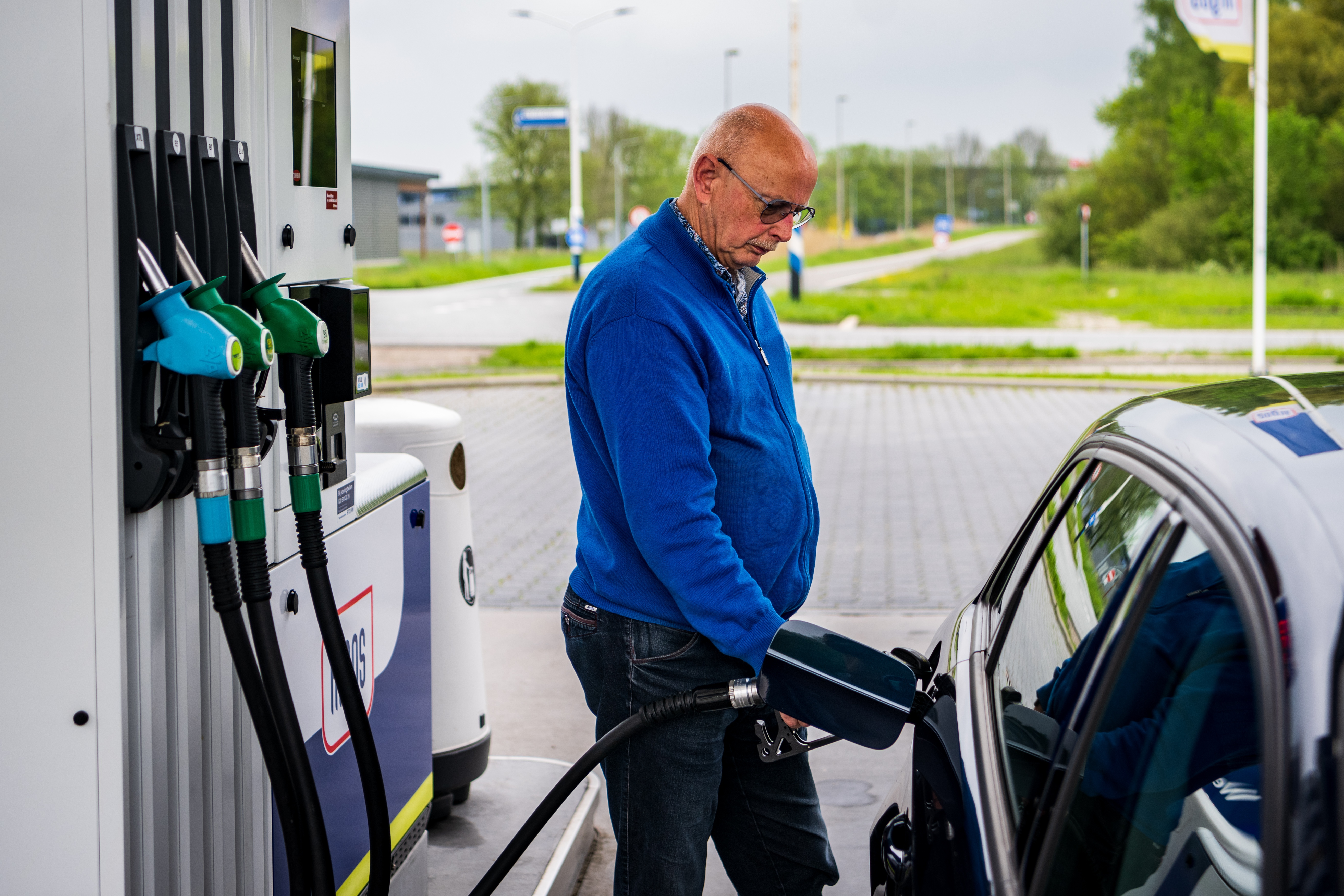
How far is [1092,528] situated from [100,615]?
4.46 ft

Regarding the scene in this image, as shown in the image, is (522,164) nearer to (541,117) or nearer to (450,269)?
(450,269)

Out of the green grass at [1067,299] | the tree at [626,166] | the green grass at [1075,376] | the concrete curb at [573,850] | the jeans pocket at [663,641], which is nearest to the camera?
the jeans pocket at [663,641]

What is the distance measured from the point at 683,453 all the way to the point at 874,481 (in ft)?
25.1

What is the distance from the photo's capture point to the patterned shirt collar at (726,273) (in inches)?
95.0

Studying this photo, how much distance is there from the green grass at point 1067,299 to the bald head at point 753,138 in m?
23.4

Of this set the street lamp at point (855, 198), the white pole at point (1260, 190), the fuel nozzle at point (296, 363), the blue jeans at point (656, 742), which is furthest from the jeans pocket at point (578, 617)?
the street lamp at point (855, 198)

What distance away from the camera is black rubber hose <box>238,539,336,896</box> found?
184cm

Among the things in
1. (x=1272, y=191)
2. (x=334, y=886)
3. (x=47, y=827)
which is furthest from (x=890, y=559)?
(x=1272, y=191)

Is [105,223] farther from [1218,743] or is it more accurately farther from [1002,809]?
[1218,743]

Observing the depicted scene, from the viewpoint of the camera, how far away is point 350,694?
7.12ft

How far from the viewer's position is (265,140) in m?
2.18

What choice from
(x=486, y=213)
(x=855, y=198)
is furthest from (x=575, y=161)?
(x=855, y=198)

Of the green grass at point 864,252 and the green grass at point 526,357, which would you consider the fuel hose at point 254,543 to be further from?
the green grass at point 864,252

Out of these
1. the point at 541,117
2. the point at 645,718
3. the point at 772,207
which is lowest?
the point at 645,718
